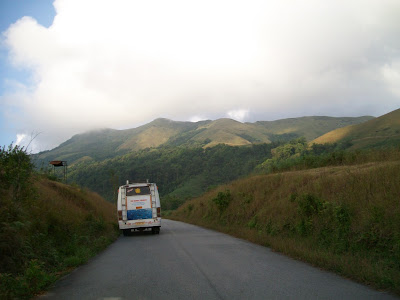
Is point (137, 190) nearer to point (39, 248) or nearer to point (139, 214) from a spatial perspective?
point (139, 214)

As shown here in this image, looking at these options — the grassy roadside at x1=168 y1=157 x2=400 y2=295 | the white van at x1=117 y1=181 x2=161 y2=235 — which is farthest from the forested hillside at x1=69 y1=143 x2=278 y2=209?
the grassy roadside at x1=168 y1=157 x2=400 y2=295

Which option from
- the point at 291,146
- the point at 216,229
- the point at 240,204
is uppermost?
the point at 291,146

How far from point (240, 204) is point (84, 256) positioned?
12.6m

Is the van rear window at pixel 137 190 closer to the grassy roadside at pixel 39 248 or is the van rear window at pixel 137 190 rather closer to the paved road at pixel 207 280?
the grassy roadside at pixel 39 248

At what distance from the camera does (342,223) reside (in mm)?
10516

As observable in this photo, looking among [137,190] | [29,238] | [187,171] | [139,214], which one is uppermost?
[187,171]

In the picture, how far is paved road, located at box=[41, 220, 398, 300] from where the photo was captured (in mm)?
6051

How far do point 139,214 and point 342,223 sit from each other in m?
12.5

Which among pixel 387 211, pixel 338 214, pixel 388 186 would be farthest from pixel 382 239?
pixel 388 186

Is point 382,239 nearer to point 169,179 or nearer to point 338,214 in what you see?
point 338,214

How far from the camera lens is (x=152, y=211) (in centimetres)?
2034

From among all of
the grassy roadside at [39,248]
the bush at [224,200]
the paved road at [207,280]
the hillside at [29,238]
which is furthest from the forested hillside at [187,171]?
the paved road at [207,280]

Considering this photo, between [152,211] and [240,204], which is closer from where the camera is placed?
[152,211]

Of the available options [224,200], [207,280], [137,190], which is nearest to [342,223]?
[207,280]
